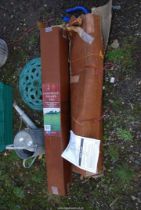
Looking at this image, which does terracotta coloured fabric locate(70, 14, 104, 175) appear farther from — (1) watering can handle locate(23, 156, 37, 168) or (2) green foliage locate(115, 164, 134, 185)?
(1) watering can handle locate(23, 156, 37, 168)

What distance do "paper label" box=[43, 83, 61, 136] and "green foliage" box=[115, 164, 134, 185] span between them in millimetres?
566

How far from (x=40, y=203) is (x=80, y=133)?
92cm

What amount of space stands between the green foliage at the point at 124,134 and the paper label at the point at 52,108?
1.54ft

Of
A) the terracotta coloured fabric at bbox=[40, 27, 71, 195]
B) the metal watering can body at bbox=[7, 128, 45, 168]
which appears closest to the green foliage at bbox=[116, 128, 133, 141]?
the terracotta coloured fabric at bbox=[40, 27, 71, 195]

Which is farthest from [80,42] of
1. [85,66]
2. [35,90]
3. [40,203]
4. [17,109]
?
[40,203]

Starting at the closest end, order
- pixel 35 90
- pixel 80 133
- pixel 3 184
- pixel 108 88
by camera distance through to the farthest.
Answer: pixel 80 133 < pixel 108 88 < pixel 35 90 < pixel 3 184

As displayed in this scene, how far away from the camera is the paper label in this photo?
2750 millimetres

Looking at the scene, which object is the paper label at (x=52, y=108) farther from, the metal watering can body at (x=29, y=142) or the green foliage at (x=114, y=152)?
the green foliage at (x=114, y=152)

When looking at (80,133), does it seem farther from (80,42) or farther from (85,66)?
(80,42)

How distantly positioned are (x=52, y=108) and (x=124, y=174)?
2.46 feet

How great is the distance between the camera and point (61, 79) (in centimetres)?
274

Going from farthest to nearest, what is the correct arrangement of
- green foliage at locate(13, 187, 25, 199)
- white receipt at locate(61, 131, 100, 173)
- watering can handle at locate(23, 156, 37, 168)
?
green foliage at locate(13, 187, 25, 199) < watering can handle at locate(23, 156, 37, 168) < white receipt at locate(61, 131, 100, 173)

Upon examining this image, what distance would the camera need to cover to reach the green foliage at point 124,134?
2.76 meters

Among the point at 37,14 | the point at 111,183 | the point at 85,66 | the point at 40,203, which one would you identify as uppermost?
the point at 37,14
